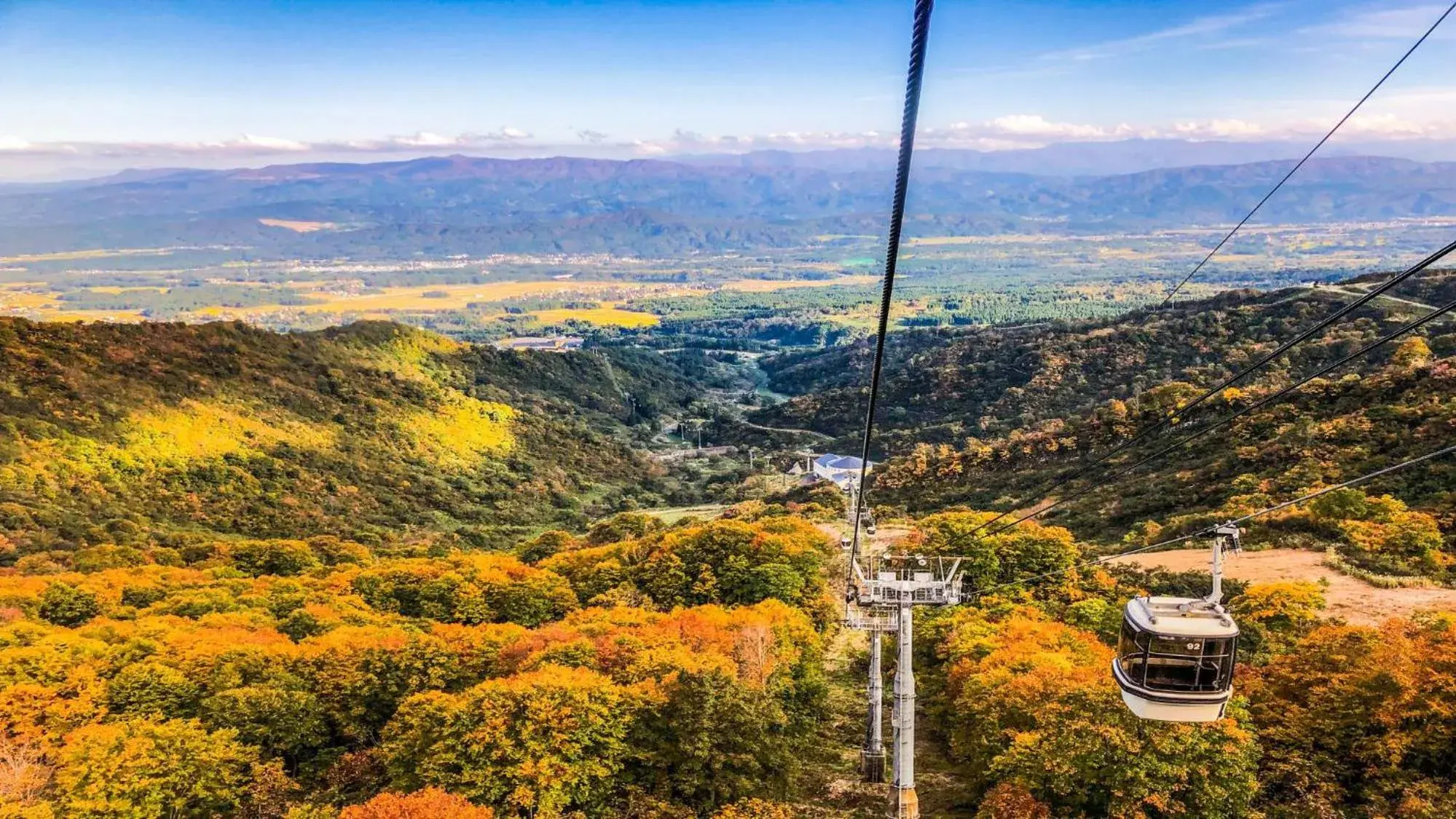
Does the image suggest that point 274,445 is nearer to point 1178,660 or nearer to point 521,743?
point 521,743

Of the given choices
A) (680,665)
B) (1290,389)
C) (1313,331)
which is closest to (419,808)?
(680,665)

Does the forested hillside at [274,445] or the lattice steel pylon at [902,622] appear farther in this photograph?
the forested hillside at [274,445]

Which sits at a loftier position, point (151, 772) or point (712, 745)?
point (151, 772)

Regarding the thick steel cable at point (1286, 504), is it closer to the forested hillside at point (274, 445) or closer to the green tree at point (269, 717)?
the green tree at point (269, 717)

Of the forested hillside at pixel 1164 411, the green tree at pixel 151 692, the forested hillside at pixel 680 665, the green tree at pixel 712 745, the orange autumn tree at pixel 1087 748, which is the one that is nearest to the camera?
the orange autumn tree at pixel 1087 748

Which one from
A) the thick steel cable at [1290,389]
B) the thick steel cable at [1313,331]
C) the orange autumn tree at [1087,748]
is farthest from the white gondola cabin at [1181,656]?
the orange autumn tree at [1087,748]

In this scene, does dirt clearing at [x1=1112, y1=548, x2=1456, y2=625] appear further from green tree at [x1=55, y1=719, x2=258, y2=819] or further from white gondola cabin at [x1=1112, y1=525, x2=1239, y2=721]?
green tree at [x1=55, y1=719, x2=258, y2=819]

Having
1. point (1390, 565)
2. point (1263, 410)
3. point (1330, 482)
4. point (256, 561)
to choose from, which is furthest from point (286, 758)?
point (1263, 410)
